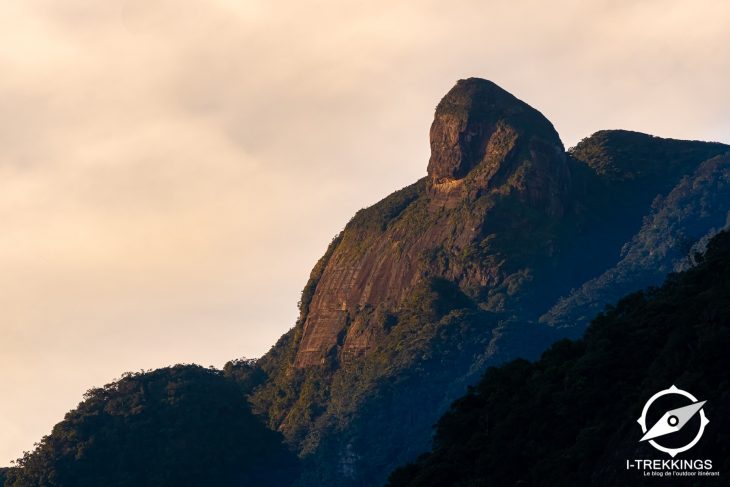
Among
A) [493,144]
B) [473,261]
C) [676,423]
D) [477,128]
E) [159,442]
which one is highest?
[477,128]

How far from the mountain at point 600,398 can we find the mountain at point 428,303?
55279 millimetres

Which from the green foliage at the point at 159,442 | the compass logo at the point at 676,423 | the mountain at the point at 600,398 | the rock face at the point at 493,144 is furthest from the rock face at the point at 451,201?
the compass logo at the point at 676,423

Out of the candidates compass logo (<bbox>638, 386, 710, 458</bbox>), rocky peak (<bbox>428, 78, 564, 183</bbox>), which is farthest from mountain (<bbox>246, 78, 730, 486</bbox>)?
compass logo (<bbox>638, 386, 710, 458</bbox>)

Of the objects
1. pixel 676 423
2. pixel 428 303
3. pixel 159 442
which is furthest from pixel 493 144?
pixel 676 423

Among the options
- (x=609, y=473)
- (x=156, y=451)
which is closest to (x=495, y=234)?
(x=156, y=451)

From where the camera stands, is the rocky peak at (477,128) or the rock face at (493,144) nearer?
the rock face at (493,144)

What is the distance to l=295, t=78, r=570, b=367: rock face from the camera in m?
178

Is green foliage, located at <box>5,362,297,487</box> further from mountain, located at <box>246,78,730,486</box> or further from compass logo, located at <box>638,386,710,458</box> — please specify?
compass logo, located at <box>638,386,710,458</box>

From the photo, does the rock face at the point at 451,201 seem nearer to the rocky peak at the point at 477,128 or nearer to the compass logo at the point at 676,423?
the rocky peak at the point at 477,128

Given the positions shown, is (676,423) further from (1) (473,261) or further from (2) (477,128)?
(2) (477,128)

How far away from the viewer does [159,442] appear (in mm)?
140125

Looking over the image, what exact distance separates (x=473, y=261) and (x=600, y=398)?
340ft

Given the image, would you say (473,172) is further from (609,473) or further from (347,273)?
(609,473)

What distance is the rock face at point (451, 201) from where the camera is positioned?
178500mm
